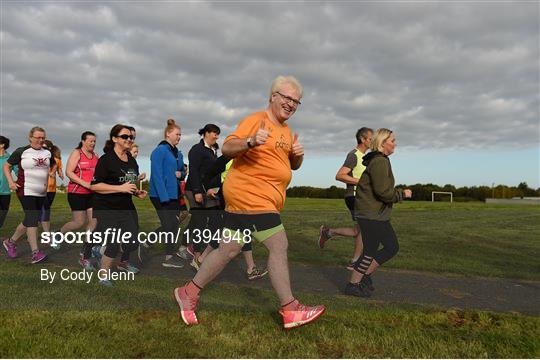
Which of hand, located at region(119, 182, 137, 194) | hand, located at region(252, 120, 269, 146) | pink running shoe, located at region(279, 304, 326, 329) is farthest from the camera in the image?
hand, located at region(119, 182, 137, 194)

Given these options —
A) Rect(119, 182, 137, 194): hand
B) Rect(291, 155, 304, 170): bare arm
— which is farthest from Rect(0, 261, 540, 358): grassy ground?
Rect(291, 155, 304, 170): bare arm

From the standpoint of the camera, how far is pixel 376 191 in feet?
18.1

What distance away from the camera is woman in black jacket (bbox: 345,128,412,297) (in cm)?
555

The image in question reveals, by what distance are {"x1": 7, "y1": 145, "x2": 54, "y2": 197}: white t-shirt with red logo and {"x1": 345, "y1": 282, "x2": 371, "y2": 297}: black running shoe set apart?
4914 mm

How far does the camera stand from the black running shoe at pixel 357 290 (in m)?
5.54

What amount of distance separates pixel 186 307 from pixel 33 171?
15.2 feet

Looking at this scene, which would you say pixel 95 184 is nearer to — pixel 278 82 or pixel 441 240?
pixel 278 82

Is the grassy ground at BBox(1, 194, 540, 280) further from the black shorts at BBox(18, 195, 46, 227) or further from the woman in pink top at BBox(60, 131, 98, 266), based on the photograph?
the black shorts at BBox(18, 195, 46, 227)

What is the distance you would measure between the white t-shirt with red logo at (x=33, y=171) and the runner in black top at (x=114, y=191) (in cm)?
216

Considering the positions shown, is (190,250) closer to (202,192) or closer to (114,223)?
(202,192)

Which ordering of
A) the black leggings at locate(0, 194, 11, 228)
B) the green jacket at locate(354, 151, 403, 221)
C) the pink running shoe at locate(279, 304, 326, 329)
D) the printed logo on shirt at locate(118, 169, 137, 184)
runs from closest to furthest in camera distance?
1. the pink running shoe at locate(279, 304, 326, 329)
2. the green jacket at locate(354, 151, 403, 221)
3. the printed logo on shirt at locate(118, 169, 137, 184)
4. the black leggings at locate(0, 194, 11, 228)

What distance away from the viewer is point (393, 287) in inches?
238

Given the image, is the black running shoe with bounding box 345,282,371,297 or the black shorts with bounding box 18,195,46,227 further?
the black shorts with bounding box 18,195,46,227

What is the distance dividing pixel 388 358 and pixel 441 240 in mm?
8076
